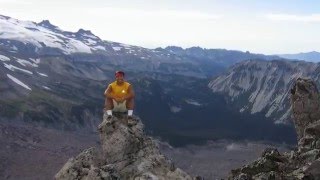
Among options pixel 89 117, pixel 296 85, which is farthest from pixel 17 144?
pixel 296 85

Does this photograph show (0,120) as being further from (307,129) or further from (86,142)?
(307,129)

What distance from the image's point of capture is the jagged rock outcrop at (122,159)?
89.0 feet

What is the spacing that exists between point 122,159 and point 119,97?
3.84 m

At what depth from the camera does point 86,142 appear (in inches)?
6265

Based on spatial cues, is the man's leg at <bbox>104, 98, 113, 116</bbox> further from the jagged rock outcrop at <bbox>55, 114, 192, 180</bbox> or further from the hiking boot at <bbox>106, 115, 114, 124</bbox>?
the jagged rock outcrop at <bbox>55, 114, 192, 180</bbox>

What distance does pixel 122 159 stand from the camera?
28625mm

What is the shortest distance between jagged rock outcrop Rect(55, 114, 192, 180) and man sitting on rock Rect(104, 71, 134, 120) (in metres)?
0.56

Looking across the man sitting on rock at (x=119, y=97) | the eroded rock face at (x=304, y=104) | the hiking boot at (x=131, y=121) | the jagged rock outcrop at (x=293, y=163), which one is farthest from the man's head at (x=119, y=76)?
the eroded rock face at (x=304, y=104)

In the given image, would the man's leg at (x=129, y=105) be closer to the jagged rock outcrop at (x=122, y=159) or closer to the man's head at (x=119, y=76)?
the jagged rock outcrop at (x=122, y=159)

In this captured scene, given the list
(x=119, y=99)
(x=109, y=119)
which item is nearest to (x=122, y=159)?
(x=109, y=119)

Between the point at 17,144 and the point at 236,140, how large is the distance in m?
88.1

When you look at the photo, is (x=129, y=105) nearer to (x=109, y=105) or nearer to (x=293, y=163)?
(x=109, y=105)

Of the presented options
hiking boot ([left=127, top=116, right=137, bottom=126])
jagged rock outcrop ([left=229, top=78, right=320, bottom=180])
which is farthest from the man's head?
jagged rock outcrop ([left=229, top=78, right=320, bottom=180])

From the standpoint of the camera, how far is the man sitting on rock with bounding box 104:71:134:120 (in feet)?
99.4
